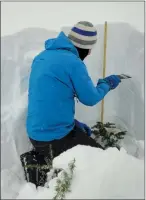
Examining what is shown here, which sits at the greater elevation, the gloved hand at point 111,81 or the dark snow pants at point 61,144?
the gloved hand at point 111,81

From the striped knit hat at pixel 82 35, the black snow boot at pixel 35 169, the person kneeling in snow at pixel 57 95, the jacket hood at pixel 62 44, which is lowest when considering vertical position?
the black snow boot at pixel 35 169

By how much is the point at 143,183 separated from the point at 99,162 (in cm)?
24

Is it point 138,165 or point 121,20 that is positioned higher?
point 121,20

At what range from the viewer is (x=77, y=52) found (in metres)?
2.43

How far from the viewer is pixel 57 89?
231 centimetres

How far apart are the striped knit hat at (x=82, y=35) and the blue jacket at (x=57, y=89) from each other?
100 millimetres

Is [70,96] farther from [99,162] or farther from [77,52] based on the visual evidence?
[99,162]

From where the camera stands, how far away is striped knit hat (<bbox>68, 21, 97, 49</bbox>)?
2.48m

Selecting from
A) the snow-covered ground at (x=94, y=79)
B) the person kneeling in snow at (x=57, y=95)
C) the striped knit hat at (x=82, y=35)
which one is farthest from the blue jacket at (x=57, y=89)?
the snow-covered ground at (x=94, y=79)

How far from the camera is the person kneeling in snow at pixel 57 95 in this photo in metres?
2.28

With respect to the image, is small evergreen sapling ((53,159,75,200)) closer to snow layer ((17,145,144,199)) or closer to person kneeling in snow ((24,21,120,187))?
snow layer ((17,145,144,199))

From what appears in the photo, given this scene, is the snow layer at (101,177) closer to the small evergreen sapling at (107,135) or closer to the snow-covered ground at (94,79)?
the snow-covered ground at (94,79)

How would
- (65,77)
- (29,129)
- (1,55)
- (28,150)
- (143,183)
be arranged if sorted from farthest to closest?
(1,55)
(28,150)
(29,129)
(65,77)
(143,183)

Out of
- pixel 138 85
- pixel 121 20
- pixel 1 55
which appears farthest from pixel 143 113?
pixel 1 55
